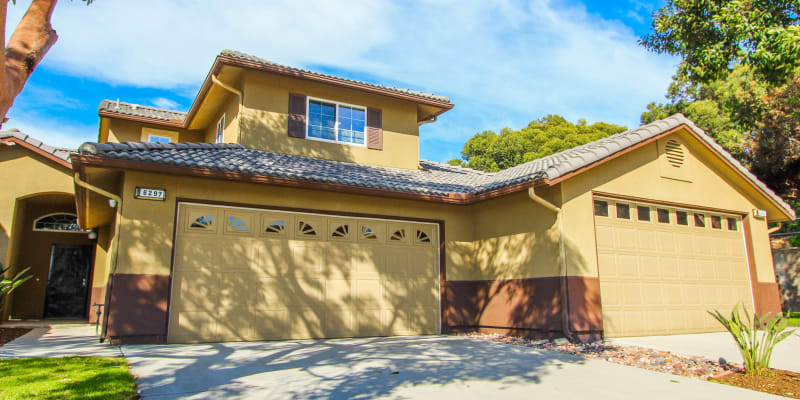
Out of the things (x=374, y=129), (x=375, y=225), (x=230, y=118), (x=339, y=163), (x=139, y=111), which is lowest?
(x=375, y=225)

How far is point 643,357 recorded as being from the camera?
7.57m

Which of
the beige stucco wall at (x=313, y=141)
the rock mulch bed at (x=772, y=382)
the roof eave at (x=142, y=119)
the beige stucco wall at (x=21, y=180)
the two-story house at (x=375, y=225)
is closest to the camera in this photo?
the rock mulch bed at (x=772, y=382)

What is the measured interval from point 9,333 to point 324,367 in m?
7.68

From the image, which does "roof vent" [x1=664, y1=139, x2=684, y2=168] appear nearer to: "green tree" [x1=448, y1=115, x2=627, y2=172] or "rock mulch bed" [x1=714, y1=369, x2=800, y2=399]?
"rock mulch bed" [x1=714, y1=369, x2=800, y2=399]

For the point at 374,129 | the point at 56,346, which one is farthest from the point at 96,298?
the point at 374,129

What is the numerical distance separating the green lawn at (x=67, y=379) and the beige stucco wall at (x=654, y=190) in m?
7.35

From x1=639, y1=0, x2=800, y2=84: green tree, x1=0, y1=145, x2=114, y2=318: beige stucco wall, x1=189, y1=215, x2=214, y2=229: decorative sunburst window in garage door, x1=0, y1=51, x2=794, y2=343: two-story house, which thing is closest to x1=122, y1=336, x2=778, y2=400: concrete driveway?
x1=0, y1=51, x2=794, y2=343: two-story house

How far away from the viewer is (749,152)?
18.1 meters

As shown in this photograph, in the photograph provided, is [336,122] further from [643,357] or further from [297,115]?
[643,357]

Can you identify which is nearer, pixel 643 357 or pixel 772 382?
pixel 772 382

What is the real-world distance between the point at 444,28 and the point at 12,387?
10840mm

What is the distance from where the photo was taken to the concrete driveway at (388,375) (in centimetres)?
528

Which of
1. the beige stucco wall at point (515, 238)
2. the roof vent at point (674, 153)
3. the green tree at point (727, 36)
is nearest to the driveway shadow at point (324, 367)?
the beige stucco wall at point (515, 238)

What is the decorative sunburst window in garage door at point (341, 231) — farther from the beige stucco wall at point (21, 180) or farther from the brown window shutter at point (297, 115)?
the beige stucco wall at point (21, 180)
